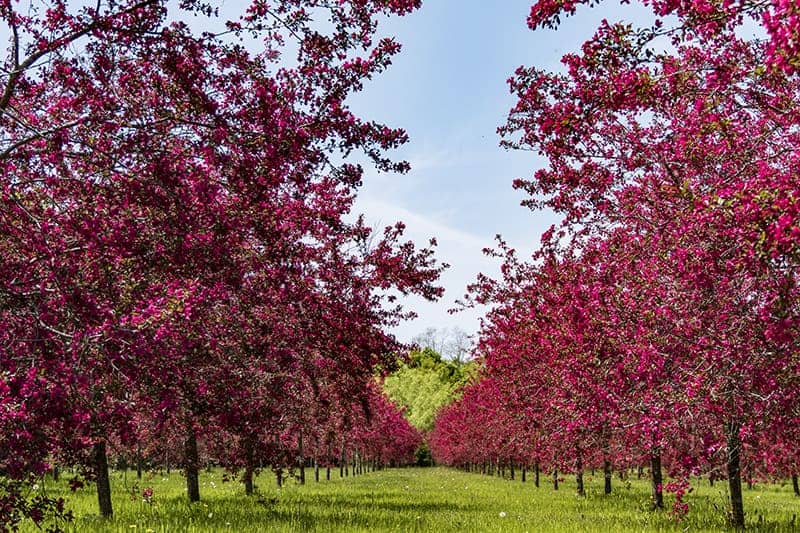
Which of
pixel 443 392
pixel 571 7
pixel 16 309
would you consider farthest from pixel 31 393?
pixel 443 392

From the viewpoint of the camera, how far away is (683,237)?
680cm

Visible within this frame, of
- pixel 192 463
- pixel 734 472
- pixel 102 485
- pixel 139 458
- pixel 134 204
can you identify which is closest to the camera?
pixel 134 204

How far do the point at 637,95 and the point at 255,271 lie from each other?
4934 mm

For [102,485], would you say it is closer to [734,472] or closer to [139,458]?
[734,472]

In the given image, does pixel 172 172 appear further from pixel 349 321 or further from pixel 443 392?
pixel 443 392

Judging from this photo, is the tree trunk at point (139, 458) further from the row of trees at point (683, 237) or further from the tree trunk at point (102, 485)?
the row of trees at point (683, 237)

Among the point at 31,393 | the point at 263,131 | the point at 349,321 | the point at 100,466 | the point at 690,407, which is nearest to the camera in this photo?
the point at 31,393

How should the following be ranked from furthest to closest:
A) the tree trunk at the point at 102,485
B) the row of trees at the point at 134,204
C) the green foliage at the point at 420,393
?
the green foliage at the point at 420,393
the tree trunk at the point at 102,485
the row of trees at the point at 134,204

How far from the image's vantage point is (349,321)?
1216 cm

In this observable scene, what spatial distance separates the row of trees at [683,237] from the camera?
16.0 feet

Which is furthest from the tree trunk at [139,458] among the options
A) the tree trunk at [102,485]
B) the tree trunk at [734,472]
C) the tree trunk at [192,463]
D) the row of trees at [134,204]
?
the tree trunk at [734,472]

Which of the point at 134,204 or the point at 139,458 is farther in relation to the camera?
the point at 139,458

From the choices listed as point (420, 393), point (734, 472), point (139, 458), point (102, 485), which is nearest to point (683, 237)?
point (734, 472)

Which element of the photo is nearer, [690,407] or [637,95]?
[637,95]
